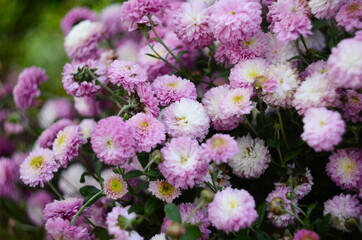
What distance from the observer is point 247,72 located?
2.99 feet

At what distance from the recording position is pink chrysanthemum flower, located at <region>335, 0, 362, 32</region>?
846 millimetres

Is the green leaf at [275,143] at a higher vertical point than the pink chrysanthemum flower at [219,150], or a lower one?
lower

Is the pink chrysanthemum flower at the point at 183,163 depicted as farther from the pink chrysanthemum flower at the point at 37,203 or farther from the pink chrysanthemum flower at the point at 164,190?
the pink chrysanthemum flower at the point at 37,203

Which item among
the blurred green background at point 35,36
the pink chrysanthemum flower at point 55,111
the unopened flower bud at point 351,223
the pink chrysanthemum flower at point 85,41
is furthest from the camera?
the blurred green background at point 35,36

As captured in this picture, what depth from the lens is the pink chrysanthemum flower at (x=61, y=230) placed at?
89 cm

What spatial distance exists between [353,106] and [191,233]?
47cm

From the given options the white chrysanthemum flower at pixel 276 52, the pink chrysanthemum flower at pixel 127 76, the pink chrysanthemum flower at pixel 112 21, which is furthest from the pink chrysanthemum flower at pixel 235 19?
the pink chrysanthemum flower at pixel 112 21

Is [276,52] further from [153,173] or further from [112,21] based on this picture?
[112,21]

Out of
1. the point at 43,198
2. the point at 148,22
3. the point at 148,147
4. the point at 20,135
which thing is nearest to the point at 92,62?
the point at 148,22

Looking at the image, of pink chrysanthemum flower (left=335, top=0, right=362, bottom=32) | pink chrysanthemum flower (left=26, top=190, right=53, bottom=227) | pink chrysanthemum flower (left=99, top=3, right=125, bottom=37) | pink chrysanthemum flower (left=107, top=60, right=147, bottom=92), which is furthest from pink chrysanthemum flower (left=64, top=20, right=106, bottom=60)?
pink chrysanthemum flower (left=335, top=0, right=362, bottom=32)

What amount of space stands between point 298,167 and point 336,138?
0.25 m

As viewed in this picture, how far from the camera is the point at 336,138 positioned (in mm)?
716

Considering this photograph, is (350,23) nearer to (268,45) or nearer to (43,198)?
(268,45)

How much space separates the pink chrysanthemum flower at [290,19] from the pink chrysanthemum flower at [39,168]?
2.28ft
